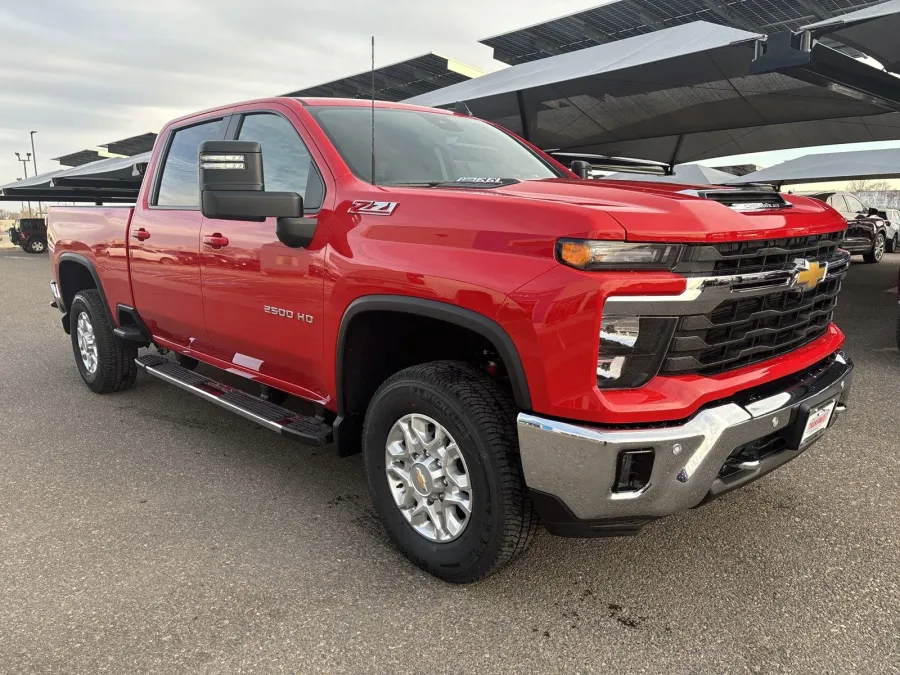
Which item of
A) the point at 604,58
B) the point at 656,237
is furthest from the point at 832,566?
the point at 604,58

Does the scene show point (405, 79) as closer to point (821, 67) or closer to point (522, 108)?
point (522, 108)

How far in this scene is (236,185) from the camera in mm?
2801

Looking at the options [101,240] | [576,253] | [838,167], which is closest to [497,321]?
[576,253]

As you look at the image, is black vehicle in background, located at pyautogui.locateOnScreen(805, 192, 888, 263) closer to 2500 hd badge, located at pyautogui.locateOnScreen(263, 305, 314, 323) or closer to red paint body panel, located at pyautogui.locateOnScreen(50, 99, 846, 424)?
red paint body panel, located at pyautogui.locateOnScreen(50, 99, 846, 424)

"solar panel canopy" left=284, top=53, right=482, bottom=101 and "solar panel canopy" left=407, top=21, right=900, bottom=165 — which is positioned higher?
"solar panel canopy" left=284, top=53, right=482, bottom=101

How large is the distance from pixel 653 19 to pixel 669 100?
16.3 ft

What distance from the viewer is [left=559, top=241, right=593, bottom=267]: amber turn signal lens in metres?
2.15

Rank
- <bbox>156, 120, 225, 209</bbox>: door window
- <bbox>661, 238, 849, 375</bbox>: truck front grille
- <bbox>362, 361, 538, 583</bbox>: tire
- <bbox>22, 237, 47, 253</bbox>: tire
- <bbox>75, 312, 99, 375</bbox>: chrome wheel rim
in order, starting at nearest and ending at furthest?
<bbox>661, 238, 849, 375</bbox>: truck front grille → <bbox>362, 361, 538, 583</bbox>: tire → <bbox>156, 120, 225, 209</bbox>: door window → <bbox>75, 312, 99, 375</bbox>: chrome wheel rim → <bbox>22, 237, 47, 253</bbox>: tire

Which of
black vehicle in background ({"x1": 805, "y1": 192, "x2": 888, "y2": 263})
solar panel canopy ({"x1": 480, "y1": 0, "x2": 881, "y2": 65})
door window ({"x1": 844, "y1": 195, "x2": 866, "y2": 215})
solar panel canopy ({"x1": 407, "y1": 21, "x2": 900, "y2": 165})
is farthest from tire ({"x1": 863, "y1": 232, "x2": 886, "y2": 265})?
solar panel canopy ({"x1": 480, "y1": 0, "x2": 881, "y2": 65})

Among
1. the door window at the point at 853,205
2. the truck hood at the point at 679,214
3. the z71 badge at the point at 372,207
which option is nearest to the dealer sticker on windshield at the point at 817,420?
the truck hood at the point at 679,214

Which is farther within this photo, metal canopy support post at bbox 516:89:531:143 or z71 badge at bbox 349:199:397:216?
metal canopy support post at bbox 516:89:531:143

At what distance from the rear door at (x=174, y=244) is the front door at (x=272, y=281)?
20 cm

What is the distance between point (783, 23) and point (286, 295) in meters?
19.0

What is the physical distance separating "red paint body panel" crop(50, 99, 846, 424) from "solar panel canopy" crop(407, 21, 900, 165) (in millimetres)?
6610
